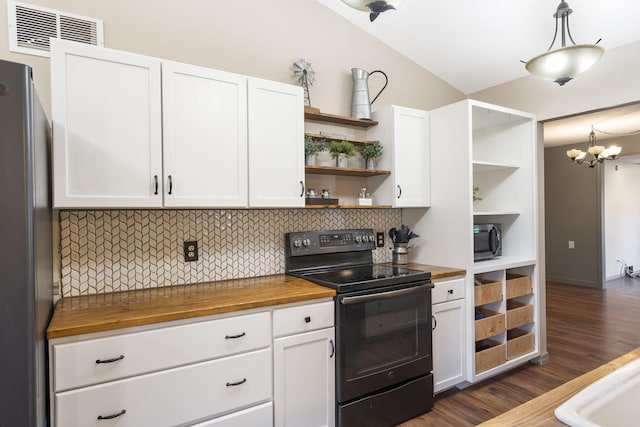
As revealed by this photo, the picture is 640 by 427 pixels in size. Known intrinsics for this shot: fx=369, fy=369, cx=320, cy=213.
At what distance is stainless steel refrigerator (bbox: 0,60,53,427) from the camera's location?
110 cm

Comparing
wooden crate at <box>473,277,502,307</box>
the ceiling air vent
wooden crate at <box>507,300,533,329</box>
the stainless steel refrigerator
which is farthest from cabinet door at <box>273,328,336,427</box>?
the ceiling air vent

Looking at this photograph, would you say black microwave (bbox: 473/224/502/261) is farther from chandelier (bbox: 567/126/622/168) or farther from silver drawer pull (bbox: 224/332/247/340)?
chandelier (bbox: 567/126/622/168)

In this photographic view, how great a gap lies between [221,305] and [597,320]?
4615mm

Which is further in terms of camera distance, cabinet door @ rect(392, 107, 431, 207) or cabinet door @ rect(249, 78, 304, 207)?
cabinet door @ rect(392, 107, 431, 207)

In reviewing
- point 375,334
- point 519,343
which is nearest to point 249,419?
point 375,334

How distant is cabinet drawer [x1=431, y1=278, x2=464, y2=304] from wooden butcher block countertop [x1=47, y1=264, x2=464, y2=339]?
88 centimetres

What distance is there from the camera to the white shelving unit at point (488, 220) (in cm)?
268

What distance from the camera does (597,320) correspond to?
433 cm

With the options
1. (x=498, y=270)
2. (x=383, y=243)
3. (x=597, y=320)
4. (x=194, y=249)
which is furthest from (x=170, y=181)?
(x=597, y=320)

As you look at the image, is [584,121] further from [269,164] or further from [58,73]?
[58,73]

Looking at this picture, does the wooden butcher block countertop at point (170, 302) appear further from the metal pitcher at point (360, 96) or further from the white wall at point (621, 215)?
the white wall at point (621, 215)

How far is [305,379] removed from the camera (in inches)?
77.0

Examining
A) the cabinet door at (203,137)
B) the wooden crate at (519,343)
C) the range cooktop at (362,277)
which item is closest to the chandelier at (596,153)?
the wooden crate at (519,343)

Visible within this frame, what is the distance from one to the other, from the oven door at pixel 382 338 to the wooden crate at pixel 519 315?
0.95 meters
